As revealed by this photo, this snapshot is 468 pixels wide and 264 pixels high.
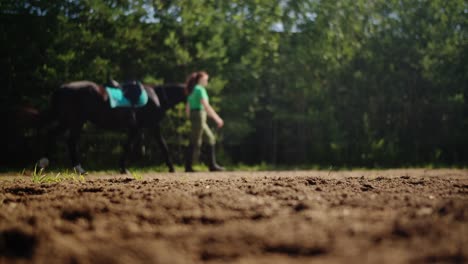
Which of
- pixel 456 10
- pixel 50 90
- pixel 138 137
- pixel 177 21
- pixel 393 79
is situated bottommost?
pixel 138 137

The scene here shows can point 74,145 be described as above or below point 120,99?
below

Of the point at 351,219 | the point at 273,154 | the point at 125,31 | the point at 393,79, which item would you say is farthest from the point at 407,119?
the point at 351,219

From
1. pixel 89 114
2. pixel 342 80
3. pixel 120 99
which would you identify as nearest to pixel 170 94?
pixel 120 99

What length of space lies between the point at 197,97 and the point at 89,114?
228 cm

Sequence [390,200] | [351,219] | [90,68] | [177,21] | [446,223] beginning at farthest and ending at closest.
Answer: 1. [177,21]
2. [90,68]
3. [390,200]
4. [351,219]
5. [446,223]

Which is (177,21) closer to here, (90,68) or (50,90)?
(90,68)

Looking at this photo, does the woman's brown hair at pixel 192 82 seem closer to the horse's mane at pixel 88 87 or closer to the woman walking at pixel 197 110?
the woman walking at pixel 197 110

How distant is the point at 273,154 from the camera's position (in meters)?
14.7

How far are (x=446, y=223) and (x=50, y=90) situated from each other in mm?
9716

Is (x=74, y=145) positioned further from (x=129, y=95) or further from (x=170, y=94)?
(x=170, y=94)

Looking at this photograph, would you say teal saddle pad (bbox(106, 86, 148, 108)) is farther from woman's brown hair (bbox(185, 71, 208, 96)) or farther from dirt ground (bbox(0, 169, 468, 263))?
dirt ground (bbox(0, 169, 468, 263))

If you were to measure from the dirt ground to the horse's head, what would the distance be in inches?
225

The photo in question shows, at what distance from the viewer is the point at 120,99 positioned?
30.3 ft

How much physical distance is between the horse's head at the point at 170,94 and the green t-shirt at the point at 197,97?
20 centimetres
